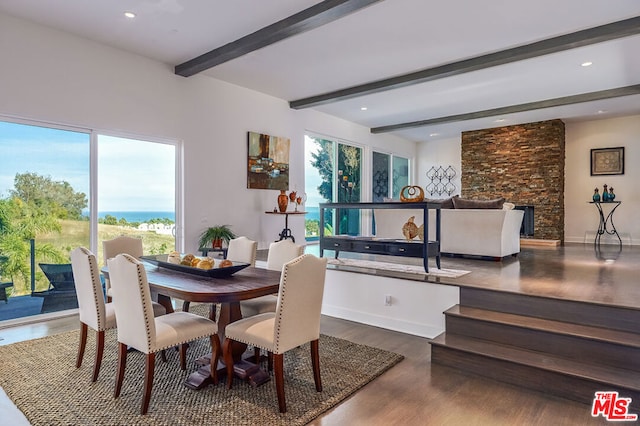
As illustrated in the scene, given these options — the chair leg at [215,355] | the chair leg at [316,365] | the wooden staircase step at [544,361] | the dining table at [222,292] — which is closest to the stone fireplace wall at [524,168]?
the wooden staircase step at [544,361]

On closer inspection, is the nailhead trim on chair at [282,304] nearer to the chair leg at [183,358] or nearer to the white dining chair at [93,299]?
the chair leg at [183,358]

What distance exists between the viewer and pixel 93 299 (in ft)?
8.78

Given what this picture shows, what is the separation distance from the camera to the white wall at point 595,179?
8453mm

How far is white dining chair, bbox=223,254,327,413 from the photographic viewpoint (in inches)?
91.5

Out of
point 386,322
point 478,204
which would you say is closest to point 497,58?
point 478,204

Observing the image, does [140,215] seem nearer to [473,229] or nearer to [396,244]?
[396,244]

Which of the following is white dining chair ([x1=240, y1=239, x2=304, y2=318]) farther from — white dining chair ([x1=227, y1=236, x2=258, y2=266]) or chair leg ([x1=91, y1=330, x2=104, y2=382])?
chair leg ([x1=91, y1=330, x2=104, y2=382])

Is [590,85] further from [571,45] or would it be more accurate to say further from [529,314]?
[529,314]

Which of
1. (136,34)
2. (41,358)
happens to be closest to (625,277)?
(41,358)

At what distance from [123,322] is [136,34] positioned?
3515 mm

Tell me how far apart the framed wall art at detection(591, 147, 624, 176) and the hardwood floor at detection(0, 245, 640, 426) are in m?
5.25

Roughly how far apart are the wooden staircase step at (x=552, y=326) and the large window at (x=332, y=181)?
4723mm

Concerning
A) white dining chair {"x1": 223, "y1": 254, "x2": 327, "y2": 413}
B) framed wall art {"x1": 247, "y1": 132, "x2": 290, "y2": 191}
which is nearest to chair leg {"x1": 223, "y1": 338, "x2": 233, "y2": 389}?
white dining chair {"x1": 223, "y1": 254, "x2": 327, "y2": 413}

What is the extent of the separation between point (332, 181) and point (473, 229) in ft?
12.0
